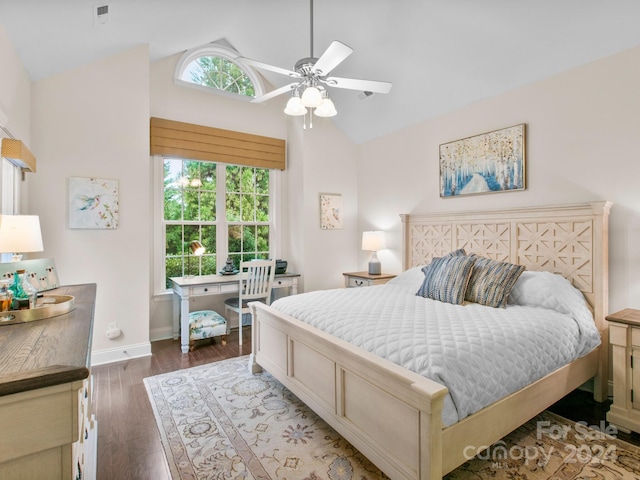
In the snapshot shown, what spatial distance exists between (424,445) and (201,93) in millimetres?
4418

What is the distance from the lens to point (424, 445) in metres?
1.44

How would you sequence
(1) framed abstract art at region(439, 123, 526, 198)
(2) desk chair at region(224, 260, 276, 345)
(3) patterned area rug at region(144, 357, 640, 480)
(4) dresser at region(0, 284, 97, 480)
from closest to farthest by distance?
(4) dresser at region(0, 284, 97, 480), (3) patterned area rug at region(144, 357, 640, 480), (1) framed abstract art at region(439, 123, 526, 198), (2) desk chair at region(224, 260, 276, 345)

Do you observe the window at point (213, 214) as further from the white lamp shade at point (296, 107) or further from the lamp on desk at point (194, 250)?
the white lamp shade at point (296, 107)

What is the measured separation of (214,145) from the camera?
4355 mm

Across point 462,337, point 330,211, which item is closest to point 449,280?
point 462,337

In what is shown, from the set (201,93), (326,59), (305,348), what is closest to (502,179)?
(326,59)

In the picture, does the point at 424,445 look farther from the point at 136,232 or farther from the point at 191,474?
the point at 136,232

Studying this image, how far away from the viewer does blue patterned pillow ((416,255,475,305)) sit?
2812mm

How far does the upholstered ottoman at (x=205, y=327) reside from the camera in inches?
145

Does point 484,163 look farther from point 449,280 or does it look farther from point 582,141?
point 449,280

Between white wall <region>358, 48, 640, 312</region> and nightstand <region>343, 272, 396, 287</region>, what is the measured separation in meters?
1.07

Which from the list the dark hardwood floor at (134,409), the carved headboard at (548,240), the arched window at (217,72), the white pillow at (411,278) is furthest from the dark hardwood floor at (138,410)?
the arched window at (217,72)

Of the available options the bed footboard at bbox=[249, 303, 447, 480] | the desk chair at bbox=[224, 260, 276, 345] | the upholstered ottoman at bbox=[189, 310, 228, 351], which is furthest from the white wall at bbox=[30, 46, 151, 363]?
the bed footboard at bbox=[249, 303, 447, 480]

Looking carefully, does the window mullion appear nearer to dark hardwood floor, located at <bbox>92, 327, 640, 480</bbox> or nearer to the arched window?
the arched window
